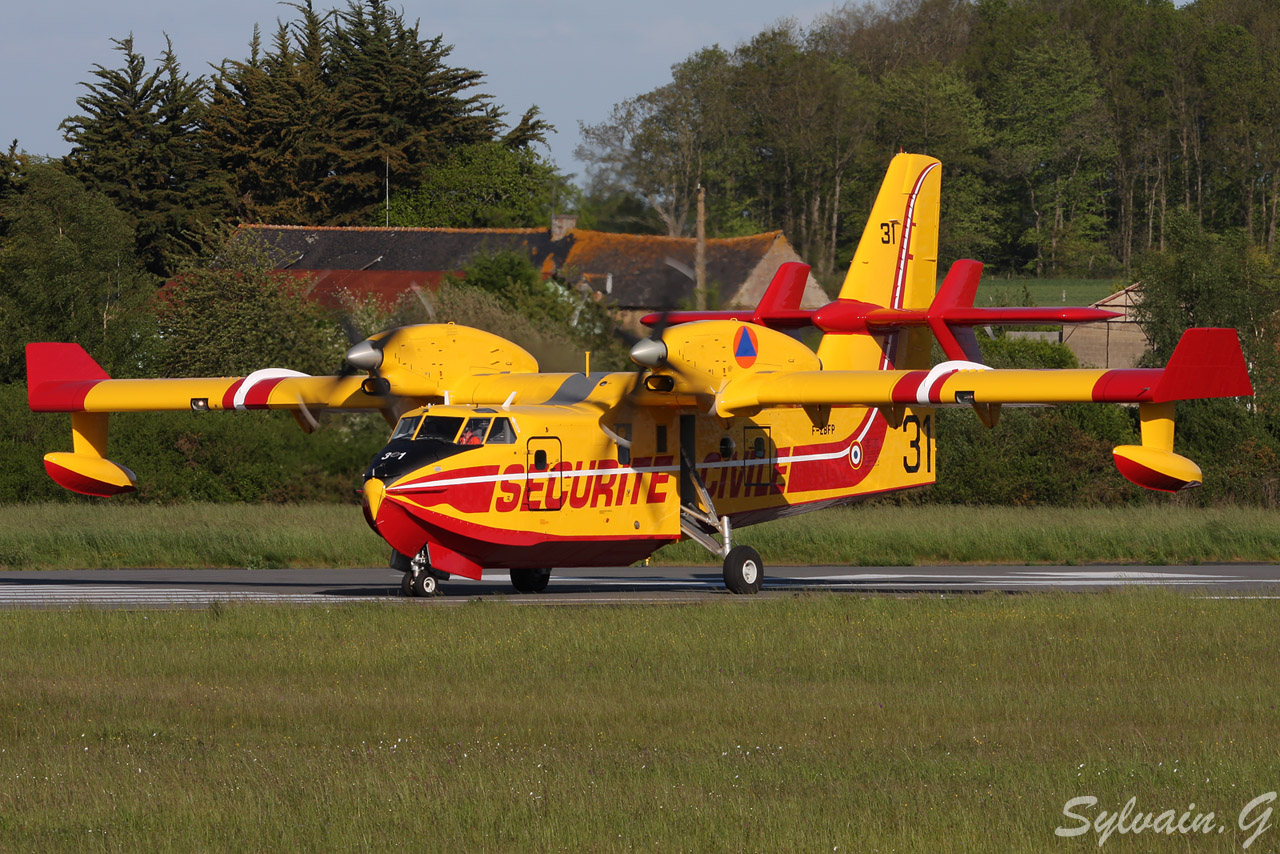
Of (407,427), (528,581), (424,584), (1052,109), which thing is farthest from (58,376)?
(1052,109)

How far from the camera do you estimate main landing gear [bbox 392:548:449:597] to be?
20969 millimetres

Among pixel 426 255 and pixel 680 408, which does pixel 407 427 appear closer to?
pixel 680 408

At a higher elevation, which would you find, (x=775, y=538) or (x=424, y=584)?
(x=424, y=584)

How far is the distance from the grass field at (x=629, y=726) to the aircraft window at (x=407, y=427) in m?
3.02

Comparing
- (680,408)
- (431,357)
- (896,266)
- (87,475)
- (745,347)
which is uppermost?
(896,266)

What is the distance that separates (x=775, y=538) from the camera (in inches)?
1237

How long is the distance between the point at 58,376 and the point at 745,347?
38.8ft

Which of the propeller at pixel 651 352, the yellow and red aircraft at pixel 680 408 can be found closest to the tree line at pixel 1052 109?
the yellow and red aircraft at pixel 680 408

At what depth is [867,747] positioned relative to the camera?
10.7 metres

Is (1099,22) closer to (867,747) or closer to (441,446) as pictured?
(441,446)

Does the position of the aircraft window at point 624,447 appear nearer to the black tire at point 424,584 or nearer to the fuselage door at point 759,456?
the fuselage door at point 759,456

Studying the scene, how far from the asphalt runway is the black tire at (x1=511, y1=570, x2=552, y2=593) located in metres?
0.28

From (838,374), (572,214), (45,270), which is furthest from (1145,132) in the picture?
(838,374)

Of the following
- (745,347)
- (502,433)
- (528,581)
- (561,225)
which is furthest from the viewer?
(561,225)
